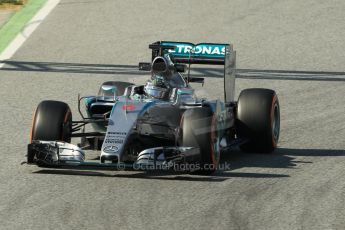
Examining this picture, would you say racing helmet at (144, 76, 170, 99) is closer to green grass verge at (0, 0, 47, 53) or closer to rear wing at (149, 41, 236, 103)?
rear wing at (149, 41, 236, 103)

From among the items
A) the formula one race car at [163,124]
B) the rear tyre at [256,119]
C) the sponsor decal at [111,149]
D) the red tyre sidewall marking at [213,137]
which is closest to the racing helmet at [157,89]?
the formula one race car at [163,124]

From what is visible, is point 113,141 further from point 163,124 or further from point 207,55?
point 207,55

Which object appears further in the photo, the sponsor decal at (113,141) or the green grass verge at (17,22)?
the green grass verge at (17,22)

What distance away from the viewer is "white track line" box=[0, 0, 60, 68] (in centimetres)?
1986

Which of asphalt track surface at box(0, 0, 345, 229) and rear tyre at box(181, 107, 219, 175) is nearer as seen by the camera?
asphalt track surface at box(0, 0, 345, 229)

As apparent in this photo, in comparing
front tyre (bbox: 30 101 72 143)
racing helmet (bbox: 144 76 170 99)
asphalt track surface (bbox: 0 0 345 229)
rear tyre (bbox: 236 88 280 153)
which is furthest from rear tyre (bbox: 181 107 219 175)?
front tyre (bbox: 30 101 72 143)

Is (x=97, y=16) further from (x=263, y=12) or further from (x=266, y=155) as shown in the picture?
(x=266, y=155)

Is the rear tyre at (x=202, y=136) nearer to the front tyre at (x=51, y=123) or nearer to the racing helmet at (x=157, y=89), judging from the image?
the racing helmet at (x=157, y=89)

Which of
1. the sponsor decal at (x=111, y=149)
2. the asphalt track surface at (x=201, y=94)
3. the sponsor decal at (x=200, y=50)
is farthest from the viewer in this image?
the sponsor decal at (x=200, y=50)

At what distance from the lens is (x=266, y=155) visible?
1308 cm

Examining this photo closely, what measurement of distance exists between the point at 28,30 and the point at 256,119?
940cm

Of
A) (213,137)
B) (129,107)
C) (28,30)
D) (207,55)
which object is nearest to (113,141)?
(129,107)

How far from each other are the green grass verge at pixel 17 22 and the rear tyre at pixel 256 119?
26.7 feet

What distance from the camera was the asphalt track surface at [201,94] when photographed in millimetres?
10258
